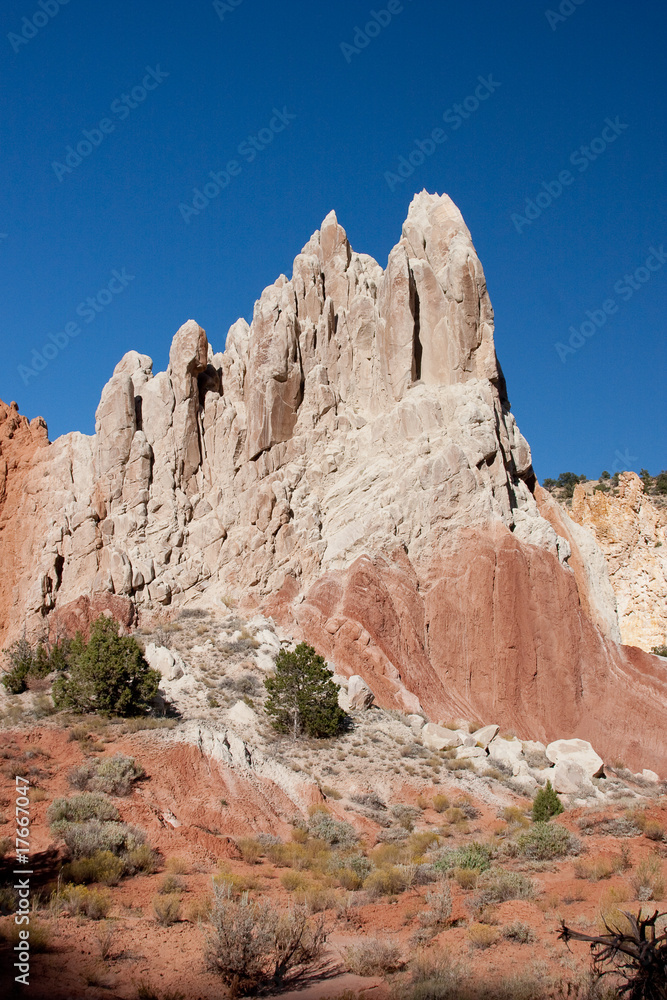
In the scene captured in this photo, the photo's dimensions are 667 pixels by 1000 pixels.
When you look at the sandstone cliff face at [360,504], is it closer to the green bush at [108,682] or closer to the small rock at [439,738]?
the small rock at [439,738]

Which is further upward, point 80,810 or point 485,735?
point 485,735

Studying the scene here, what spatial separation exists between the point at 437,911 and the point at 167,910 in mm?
4586

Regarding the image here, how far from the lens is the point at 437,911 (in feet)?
39.0

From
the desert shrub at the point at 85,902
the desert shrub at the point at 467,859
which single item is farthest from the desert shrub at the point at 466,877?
the desert shrub at the point at 85,902

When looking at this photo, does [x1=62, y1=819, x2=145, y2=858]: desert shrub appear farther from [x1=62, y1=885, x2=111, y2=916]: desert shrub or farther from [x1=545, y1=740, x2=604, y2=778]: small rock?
[x1=545, y1=740, x2=604, y2=778]: small rock

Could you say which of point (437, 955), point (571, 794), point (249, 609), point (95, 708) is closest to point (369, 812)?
point (571, 794)

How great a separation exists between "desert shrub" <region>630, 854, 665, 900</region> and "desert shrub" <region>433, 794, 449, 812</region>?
9.96 m

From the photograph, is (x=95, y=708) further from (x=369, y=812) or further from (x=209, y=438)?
(x=209, y=438)

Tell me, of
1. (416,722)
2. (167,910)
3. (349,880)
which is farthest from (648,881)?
(416,722)

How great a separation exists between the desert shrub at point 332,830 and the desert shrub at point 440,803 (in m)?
3.84

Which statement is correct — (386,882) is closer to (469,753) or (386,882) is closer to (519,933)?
(519,933)

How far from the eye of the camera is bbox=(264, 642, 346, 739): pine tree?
26.9 metres

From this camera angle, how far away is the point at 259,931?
1018 cm

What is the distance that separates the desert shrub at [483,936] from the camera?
Result: 10336 mm
